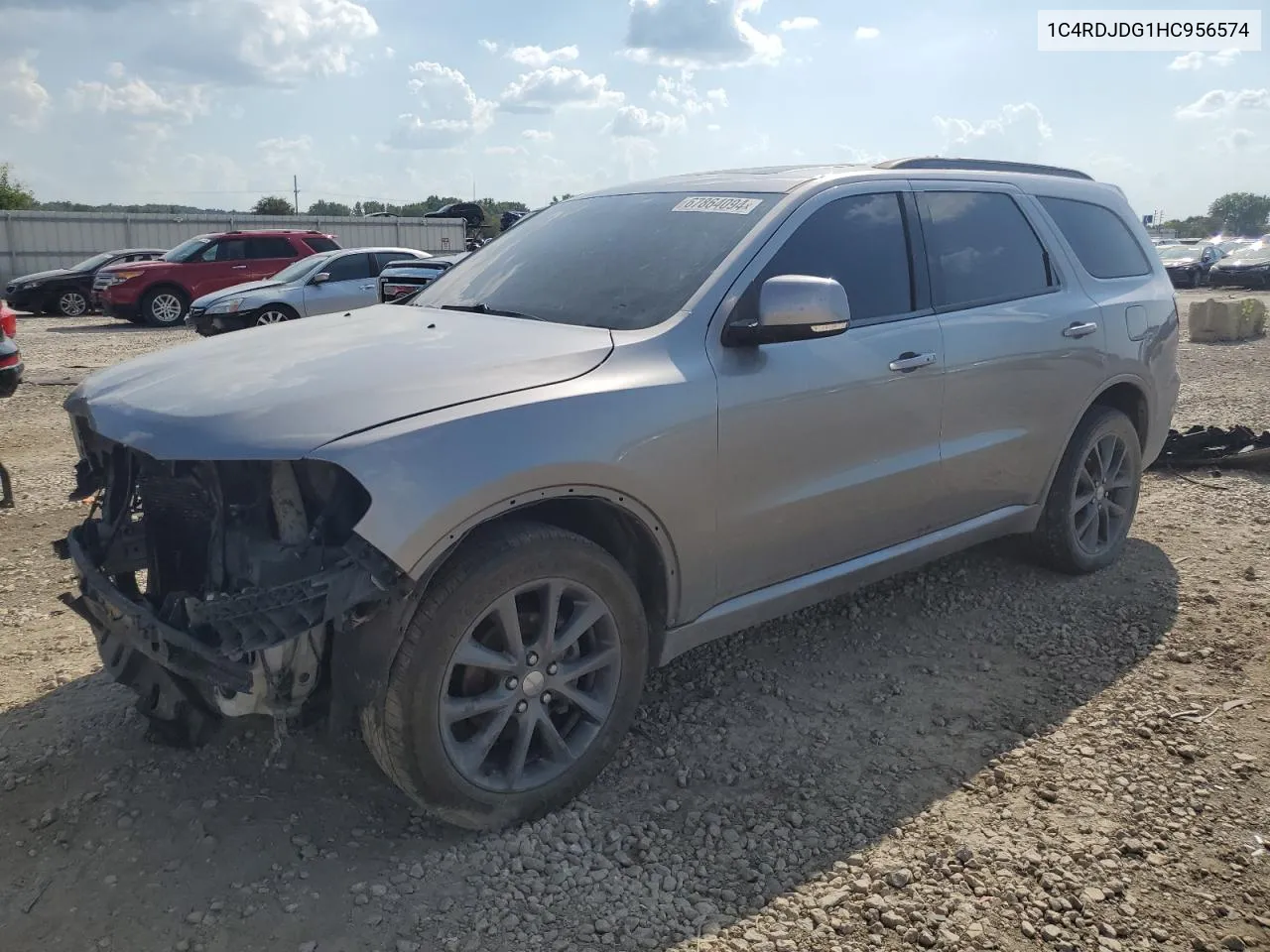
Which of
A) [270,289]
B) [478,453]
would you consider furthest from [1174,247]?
[478,453]

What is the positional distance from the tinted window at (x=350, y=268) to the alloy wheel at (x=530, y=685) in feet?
42.4

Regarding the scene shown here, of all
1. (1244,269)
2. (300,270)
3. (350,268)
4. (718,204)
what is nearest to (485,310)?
(718,204)

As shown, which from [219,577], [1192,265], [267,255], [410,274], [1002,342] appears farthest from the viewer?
[1192,265]

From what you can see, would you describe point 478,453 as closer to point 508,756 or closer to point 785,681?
point 508,756

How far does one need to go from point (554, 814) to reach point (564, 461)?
3.48 feet

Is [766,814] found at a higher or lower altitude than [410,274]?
lower

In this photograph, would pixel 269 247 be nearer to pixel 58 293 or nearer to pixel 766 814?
pixel 58 293

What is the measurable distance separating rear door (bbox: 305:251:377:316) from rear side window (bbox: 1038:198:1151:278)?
11.2 metres

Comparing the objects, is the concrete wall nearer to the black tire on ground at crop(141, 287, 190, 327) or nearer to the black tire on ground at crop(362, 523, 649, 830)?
the black tire on ground at crop(141, 287, 190, 327)

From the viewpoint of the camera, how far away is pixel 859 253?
3.78 m

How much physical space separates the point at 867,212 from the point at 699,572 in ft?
5.22

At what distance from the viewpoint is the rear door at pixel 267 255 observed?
1889cm

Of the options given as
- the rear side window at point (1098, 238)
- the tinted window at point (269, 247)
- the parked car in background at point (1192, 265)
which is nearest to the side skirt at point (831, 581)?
the rear side window at point (1098, 238)

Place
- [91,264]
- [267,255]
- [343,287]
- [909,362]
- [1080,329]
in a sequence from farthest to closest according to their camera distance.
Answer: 1. [91,264]
2. [267,255]
3. [343,287]
4. [1080,329]
5. [909,362]
